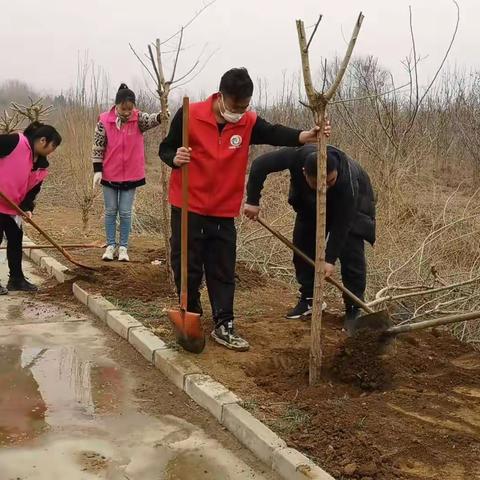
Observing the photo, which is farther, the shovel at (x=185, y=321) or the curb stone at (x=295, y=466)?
the shovel at (x=185, y=321)

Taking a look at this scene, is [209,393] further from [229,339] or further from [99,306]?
[99,306]

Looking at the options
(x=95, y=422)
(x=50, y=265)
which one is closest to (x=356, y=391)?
(x=95, y=422)

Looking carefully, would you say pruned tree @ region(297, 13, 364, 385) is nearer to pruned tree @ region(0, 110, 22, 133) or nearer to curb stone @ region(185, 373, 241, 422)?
curb stone @ region(185, 373, 241, 422)

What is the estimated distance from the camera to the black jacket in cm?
450

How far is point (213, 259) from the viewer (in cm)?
464

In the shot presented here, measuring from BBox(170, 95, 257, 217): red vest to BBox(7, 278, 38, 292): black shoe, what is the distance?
258 centimetres

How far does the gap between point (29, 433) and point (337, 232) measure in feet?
7.80

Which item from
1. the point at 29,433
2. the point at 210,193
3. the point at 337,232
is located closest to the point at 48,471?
the point at 29,433

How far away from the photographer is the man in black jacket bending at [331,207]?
14.7ft

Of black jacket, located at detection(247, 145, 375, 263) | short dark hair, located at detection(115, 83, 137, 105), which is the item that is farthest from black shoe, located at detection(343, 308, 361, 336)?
short dark hair, located at detection(115, 83, 137, 105)

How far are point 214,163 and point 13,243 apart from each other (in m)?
2.88

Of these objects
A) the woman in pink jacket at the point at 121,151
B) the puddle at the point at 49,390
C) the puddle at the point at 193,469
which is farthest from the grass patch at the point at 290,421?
the woman in pink jacket at the point at 121,151

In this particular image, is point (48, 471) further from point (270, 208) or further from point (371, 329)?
point (270, 208)

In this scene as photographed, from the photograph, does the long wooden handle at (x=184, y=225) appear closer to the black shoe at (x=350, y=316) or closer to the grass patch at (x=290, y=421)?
the grass patch at (x=290, y=421)
